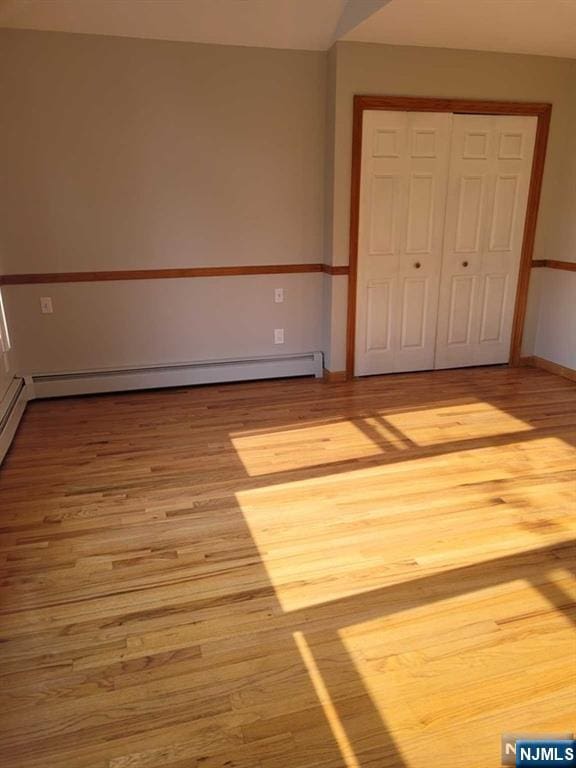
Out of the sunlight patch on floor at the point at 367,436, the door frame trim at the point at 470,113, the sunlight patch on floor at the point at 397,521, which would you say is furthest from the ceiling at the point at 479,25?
the sunlight patch on floor at the point at 397,521

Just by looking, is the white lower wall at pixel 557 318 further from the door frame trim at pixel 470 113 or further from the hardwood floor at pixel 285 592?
the hardwood floor at pixel 285 592

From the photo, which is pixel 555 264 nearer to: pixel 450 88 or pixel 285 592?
pixel 450 88

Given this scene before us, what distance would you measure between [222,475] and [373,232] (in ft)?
7.44

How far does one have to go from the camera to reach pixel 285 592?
6.21 feet

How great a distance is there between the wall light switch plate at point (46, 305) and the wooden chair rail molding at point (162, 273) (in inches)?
4.6

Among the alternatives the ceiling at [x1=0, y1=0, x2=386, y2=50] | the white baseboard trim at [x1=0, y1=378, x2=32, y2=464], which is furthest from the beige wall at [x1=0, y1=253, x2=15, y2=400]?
the ceiling at [x1=0, y1=0, x2=386, y2=50]

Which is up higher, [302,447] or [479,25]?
[479,25]

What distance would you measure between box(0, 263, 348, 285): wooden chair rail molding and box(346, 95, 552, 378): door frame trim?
0.34 metres

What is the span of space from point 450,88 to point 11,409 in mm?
3747

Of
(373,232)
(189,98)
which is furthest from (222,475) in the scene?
(189,98)

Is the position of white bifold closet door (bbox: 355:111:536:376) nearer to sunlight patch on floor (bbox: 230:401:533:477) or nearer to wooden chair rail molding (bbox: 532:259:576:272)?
wooden chair rail molding (bbox: 532:259:576:272)

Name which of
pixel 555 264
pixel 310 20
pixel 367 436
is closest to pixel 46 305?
pixel 367 436

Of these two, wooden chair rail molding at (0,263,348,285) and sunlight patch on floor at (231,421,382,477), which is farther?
wooden chair rail molding at (0,263,348,285)

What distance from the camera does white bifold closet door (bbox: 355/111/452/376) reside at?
3805 mm
